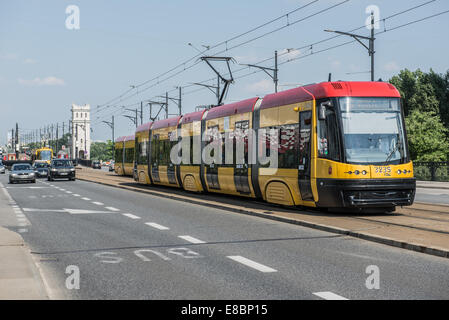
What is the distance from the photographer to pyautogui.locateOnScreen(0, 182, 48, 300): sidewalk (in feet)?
18.3

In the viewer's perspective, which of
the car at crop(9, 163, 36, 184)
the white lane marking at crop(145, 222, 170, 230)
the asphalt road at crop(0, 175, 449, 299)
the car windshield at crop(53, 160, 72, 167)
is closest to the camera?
the asphalt road at crop(0, 175, 449, 299)

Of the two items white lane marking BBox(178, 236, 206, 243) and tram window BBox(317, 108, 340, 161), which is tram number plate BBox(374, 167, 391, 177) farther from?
white lane marking BBox(178, 236, 206, 243)

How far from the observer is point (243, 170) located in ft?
56.5

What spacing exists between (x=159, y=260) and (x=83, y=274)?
1206mm

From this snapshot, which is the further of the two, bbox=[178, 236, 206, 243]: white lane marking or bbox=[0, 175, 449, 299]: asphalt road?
bbox=[178, 236, 206, 243]: white lane marking

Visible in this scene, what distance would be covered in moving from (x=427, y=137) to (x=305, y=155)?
44.1 metres

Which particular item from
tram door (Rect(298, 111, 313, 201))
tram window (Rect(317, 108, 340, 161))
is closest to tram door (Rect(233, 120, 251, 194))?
tram door (Rect(298, 111, 313, 201))

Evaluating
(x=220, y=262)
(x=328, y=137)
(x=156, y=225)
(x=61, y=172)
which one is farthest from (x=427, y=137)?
(x=220, y=262)

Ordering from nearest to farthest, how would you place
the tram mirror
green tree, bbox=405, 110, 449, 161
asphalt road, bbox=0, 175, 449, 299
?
asphalt road, bbox=0, 175, 449, 299 → the tram mirror → green tree, bbox=405, 110, 449, 161

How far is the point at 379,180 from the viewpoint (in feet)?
42.7

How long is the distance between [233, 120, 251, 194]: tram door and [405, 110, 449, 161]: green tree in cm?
4041

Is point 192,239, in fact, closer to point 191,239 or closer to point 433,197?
point 191,239

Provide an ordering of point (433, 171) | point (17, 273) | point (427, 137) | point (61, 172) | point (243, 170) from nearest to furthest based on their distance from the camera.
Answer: point (17, 273) → point (243, 170) → point (433, 171) → point (61, 172) → point (427, 137)
